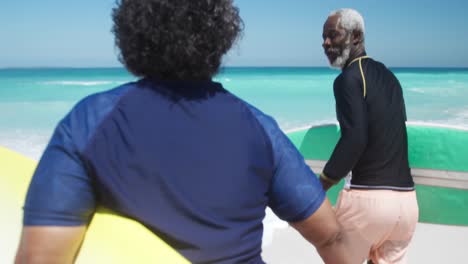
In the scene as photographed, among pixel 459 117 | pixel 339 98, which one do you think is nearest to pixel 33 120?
pixel 459 117

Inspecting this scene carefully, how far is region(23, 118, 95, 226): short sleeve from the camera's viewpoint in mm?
860

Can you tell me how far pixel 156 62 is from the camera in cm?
102

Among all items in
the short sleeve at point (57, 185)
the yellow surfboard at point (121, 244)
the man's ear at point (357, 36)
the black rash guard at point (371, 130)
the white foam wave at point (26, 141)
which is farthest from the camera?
the white foam wave at point (26, 141)

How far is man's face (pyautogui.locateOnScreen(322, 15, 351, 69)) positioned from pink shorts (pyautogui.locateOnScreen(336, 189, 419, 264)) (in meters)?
0.58

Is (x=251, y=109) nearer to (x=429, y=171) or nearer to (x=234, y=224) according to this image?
(x=234, y=224)

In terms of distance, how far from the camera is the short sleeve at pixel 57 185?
0.86m

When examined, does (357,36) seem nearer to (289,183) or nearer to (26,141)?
(289,183)

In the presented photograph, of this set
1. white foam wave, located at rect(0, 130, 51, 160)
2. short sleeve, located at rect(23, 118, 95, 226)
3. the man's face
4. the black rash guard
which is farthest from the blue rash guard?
white foam wave, located at rect(0, 130, 51, 160)

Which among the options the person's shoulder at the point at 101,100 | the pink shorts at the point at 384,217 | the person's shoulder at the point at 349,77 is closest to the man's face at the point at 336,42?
the person's shoulder at the point at 349,77

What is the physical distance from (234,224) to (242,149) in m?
0.16

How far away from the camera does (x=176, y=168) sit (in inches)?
36.6

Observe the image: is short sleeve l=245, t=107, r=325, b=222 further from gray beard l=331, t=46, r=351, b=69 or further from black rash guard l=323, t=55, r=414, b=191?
gray beard l=331, t=46, r=351, b=69

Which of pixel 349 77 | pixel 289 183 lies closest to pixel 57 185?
pixel 289 183

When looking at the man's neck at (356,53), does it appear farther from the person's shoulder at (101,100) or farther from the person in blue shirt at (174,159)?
the person's shoulder at (101,100)
